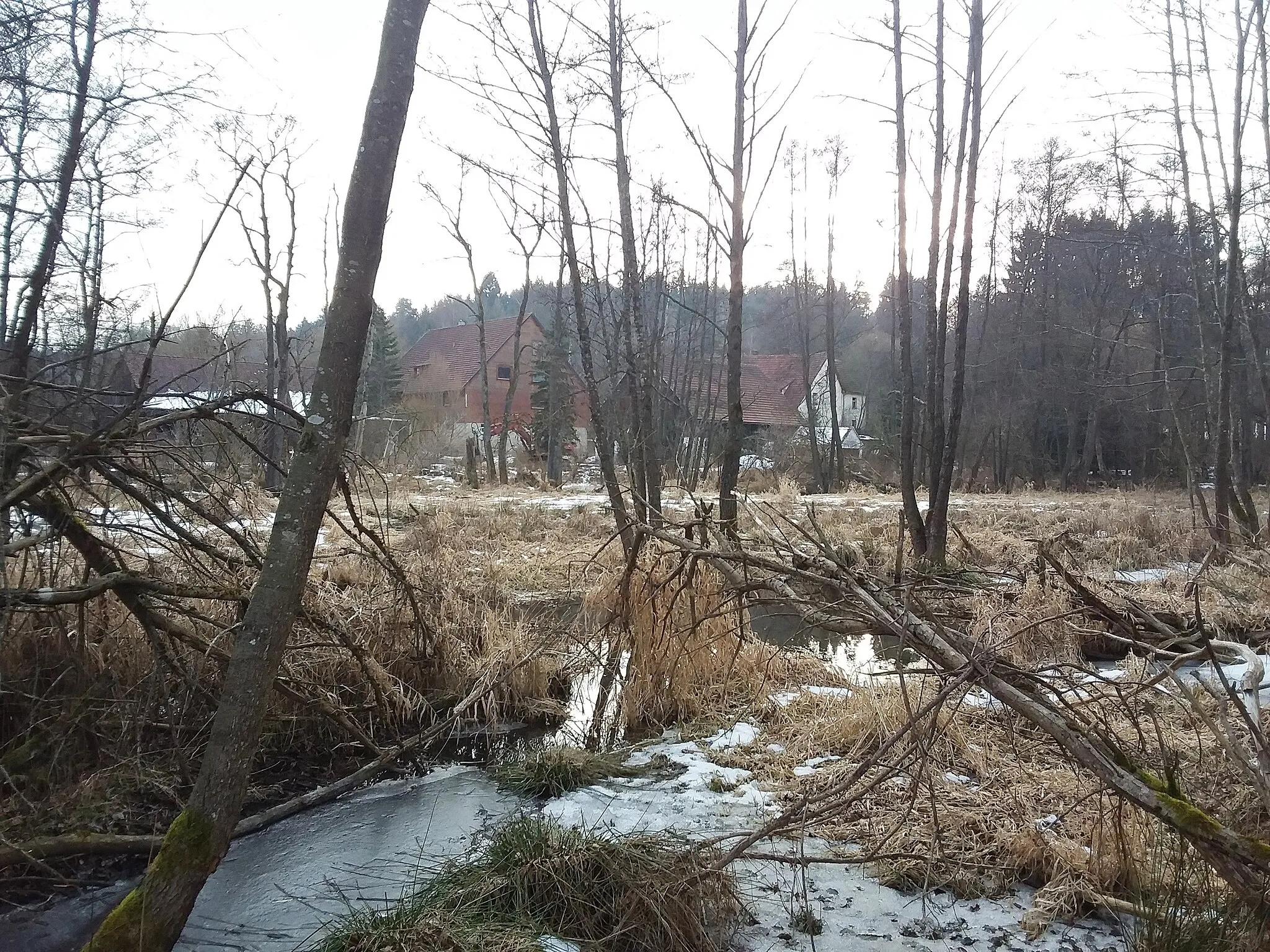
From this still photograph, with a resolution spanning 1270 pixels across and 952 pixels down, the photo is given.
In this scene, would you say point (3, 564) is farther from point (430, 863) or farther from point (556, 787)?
point (556, 787)

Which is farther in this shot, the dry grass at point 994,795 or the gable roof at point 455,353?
the gable roof at point 455,353

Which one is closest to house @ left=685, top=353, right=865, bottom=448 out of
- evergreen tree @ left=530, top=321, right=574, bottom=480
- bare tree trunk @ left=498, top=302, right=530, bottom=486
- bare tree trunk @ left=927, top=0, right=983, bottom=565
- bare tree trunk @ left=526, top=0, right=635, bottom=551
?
evergreen tree @ left=530, top=321, right=574, bottom=480

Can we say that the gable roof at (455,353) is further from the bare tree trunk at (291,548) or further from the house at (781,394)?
the bare tree trunk at (291,548)

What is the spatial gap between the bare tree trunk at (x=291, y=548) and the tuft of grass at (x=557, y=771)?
2.67 meters

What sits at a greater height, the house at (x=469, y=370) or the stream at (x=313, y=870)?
the house at (x=469, y=370)

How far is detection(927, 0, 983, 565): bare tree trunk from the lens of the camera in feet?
34.3

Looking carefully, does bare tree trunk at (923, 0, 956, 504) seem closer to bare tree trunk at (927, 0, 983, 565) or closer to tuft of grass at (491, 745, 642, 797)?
bare tree trunk at (927, 0, 983, 565)

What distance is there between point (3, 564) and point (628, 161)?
893 cm

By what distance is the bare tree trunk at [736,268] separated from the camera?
31.8ft

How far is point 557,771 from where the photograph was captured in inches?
202

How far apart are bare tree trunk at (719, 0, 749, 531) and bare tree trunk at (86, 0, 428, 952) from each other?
708 cm

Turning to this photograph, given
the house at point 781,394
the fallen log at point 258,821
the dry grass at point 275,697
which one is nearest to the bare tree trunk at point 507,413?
the house at point 781,394

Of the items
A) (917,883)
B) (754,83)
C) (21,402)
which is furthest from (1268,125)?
(21,402)

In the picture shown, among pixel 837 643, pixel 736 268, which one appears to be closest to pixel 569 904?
pixel 837 643
